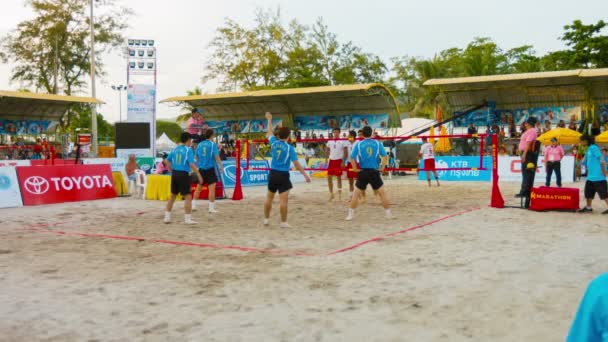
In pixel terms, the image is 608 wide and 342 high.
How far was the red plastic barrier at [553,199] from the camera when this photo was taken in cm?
1120

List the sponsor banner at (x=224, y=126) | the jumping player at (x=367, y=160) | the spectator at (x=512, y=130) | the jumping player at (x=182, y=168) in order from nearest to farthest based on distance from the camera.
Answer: the jumping player at (x=182, y=168)
the jumping player at (x=367, y=160)
the spectator at (x=512, y=130)
the sponsor banner at (x=224, y=126)

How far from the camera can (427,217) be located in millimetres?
10508

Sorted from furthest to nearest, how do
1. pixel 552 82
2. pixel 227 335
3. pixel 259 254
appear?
1. pixel 552 82
2. pixel 259 254
3. pixel 227 335

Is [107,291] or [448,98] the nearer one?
[107,291]

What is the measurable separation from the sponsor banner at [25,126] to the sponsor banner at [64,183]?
20555 millimetres

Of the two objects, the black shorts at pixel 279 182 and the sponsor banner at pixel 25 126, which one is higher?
the sponsor banner at pixel 25 126

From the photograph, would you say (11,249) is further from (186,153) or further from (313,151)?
(313,151)

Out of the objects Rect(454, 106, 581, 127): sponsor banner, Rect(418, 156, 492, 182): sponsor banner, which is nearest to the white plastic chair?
Rect(418, 156, 492, 182): sponsor banner

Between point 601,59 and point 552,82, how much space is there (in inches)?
647

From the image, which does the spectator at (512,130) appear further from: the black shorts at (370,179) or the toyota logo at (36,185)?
the toyota logo at (36,185)

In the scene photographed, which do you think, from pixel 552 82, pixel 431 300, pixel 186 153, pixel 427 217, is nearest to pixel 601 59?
pixel 552 82

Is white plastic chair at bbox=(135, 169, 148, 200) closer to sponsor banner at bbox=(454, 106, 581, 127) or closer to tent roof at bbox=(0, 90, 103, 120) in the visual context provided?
tent roof at bbox=(0, 90, 103, 120)

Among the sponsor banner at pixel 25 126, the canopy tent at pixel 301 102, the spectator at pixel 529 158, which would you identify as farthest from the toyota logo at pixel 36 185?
the sponsor banner at pixel 25 126

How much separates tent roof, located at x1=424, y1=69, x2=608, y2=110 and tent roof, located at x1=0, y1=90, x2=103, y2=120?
20.4 m
